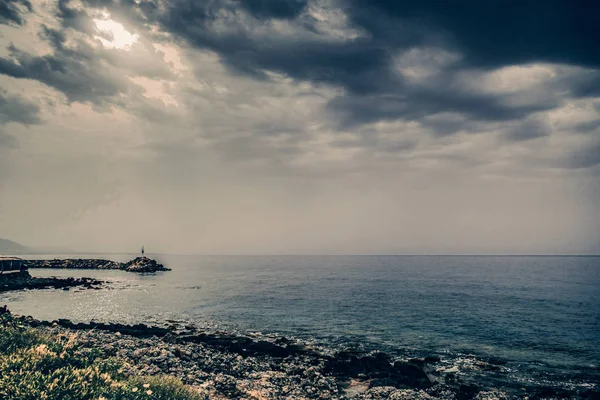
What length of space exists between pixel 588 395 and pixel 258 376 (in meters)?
21.4

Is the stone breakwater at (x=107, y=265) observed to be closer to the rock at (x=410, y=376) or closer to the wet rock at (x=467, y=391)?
the rock at (x=410, y=376)

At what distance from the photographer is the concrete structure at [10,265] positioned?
252 feet

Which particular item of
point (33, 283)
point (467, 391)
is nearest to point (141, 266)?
point (33, 283)

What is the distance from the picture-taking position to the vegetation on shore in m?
10.7

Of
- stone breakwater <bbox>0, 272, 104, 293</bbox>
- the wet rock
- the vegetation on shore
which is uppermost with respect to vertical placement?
the vegetation on shore

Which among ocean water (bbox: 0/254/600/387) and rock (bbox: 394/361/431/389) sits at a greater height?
rock (bbox: 394/361/431/389)

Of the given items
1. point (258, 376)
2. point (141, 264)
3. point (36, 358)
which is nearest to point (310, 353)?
point (258, 376)

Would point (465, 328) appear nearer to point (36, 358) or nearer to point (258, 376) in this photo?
point (258, 376)

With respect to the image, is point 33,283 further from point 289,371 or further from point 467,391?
point 467,391

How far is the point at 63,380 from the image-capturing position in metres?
11.8

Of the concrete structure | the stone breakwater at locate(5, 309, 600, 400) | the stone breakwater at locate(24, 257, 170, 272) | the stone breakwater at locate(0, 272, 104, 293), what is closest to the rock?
the stone breakwater at locate(5, 309, 600, 400)

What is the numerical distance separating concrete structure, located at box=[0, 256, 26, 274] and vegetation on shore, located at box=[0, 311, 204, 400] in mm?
84472

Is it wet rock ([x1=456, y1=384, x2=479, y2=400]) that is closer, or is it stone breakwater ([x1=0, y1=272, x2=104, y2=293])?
wet rock ([x1=456, y1=384, x2=479, y2=400])

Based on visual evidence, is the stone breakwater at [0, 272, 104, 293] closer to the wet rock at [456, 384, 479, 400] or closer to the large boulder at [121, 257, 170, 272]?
the large boulder at [121, 257, 170, 272]
